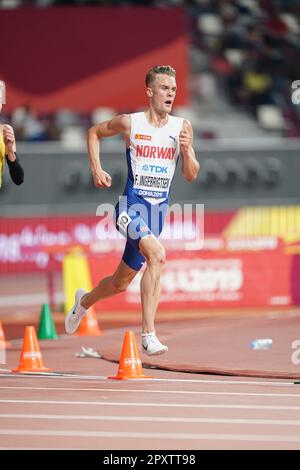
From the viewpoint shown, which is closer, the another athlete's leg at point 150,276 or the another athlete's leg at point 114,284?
the another athlete's leg at point 150,276

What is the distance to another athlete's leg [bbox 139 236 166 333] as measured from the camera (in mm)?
12266

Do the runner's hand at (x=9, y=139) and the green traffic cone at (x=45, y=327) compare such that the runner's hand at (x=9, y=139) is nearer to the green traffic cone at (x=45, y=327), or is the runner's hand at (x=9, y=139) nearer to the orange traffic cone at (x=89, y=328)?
the green traffic cone at (x=45, y=327)

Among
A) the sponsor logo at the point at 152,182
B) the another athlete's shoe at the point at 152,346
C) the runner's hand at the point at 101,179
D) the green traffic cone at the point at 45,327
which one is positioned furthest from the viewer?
the green traffic cone at the point at 45,327

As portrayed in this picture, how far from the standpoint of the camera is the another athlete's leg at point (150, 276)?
12266mm

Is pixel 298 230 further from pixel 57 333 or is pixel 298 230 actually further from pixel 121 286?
pixel 121 286

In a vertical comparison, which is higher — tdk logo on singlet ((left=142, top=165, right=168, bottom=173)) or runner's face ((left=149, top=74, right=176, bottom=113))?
runner's face ((left=149, top=74, right=176, bottom=113))

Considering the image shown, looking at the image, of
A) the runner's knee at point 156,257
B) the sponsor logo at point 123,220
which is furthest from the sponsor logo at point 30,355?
the runner's knee at point 156,257

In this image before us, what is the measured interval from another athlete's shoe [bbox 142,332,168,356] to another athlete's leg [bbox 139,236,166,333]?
61 mm

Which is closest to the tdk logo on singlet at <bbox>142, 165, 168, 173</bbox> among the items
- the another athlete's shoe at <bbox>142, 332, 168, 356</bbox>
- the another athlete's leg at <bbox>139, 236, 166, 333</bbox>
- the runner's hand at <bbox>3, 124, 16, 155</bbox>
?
the another athlete's leg at <bbox>139, 236, 166, 333</bbox>

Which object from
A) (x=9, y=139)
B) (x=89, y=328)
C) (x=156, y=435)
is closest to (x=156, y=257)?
(x=9, y=139)

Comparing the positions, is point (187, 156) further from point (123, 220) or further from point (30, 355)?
point (30, 355)

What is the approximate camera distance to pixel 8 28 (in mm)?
30828

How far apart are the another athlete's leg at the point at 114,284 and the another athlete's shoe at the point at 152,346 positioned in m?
0.96

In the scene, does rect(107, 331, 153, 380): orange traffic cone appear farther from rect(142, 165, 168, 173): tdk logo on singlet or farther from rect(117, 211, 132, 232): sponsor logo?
rect(142, 165, 168, 173): tdk logo on singlet
